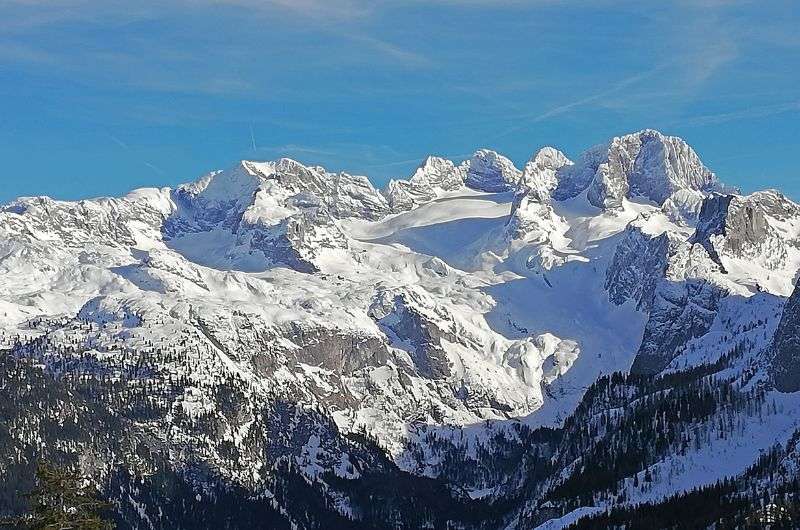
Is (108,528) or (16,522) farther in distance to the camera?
(108,528)

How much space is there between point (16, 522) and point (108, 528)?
674 centimetres

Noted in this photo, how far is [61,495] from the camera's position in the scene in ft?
263

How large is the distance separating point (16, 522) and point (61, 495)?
3800 mm

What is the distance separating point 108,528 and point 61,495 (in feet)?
12.7

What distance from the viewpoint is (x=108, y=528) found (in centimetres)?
8219

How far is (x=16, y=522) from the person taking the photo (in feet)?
253
